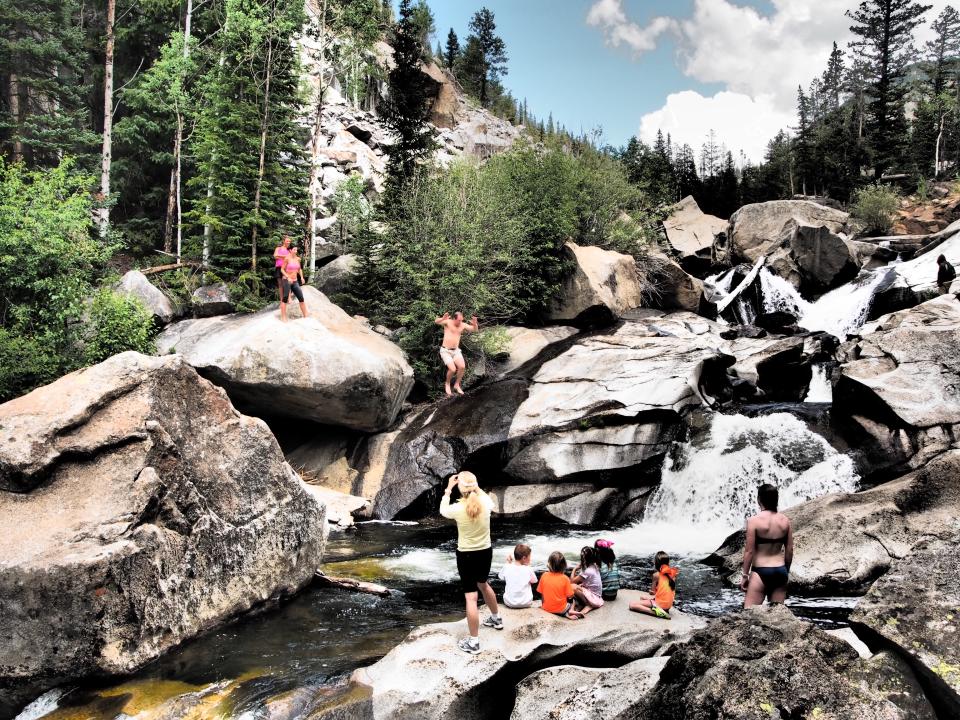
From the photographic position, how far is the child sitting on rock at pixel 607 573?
7914 millimetres

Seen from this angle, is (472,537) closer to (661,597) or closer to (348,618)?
(661,597)

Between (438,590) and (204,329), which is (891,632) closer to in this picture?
(438,590)

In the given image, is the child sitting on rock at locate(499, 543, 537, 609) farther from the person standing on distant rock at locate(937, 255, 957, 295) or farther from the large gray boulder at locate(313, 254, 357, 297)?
the person standing on distant rock at locate(937, 255, 957, 295)

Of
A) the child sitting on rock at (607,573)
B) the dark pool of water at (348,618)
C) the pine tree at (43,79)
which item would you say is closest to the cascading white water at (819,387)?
the dark pool of water at (348,618)

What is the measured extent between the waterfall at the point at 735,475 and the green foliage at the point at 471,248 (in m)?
7.74

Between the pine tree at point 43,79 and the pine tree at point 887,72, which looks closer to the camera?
the pine tree at point 43,79

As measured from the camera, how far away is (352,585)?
Answer: 998 centimetres

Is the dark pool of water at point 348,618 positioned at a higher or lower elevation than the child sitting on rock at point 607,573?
lower

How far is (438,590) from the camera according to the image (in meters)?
10.2

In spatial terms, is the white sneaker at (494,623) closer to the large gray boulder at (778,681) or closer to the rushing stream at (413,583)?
the rushing stream at (413,583)

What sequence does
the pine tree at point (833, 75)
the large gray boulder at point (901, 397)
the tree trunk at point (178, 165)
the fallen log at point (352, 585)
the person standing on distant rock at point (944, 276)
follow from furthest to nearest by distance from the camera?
the pine tree at point (833, 75) < the tree trunk at point (178, 165) < the person standing on distant rock at point (944, 276) < the large gray boulder at point (901, 397) < the fallen log at point (352, 585)

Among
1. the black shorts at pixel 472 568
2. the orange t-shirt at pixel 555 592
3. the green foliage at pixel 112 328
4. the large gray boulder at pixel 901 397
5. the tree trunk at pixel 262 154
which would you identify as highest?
the tree trunk at pixel 262 154

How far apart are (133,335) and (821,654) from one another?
16733 millimetres

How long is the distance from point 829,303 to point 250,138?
A: 74.8ft
